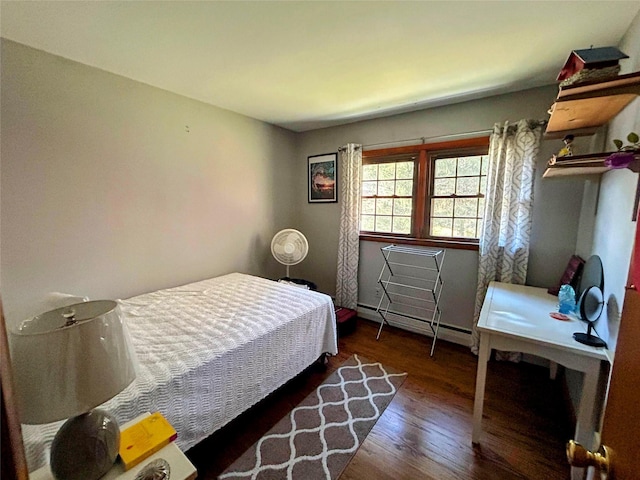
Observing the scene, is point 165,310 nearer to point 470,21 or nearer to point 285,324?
point 285,324

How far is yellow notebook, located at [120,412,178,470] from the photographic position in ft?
2.86

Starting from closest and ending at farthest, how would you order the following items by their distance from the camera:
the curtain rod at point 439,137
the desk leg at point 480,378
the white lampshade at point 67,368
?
the white lampshade at point 67,368 → the desk leg at point 480,378 → the curtain rod at point 439,137

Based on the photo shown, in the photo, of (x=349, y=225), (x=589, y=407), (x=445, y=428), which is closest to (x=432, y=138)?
(x=349, y=225)

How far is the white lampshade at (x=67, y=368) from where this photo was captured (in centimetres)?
64

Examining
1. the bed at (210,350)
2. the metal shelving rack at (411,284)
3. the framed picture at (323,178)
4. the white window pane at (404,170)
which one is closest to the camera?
the bed at (210,350)

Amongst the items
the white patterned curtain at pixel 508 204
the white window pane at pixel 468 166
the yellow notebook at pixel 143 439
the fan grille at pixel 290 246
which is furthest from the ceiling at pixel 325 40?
the yellow notebook at pixel 143 439

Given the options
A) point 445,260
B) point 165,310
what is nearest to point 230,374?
point 165,310

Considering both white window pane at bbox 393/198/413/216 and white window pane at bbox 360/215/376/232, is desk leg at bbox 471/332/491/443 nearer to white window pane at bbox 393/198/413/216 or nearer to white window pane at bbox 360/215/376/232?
white window pane at bbox 393/198/413/216

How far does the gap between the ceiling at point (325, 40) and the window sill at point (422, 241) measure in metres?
1.39

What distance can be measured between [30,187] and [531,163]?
148 inches

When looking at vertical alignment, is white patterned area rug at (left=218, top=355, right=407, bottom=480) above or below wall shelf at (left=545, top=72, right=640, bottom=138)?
below

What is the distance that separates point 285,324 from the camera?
1.87 m

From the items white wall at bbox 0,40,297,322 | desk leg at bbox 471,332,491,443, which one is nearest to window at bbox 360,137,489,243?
desk leg at bbox 471,332,491,443

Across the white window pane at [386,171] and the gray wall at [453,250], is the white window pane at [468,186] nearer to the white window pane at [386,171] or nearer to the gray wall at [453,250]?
the gray wall at [453,250]
